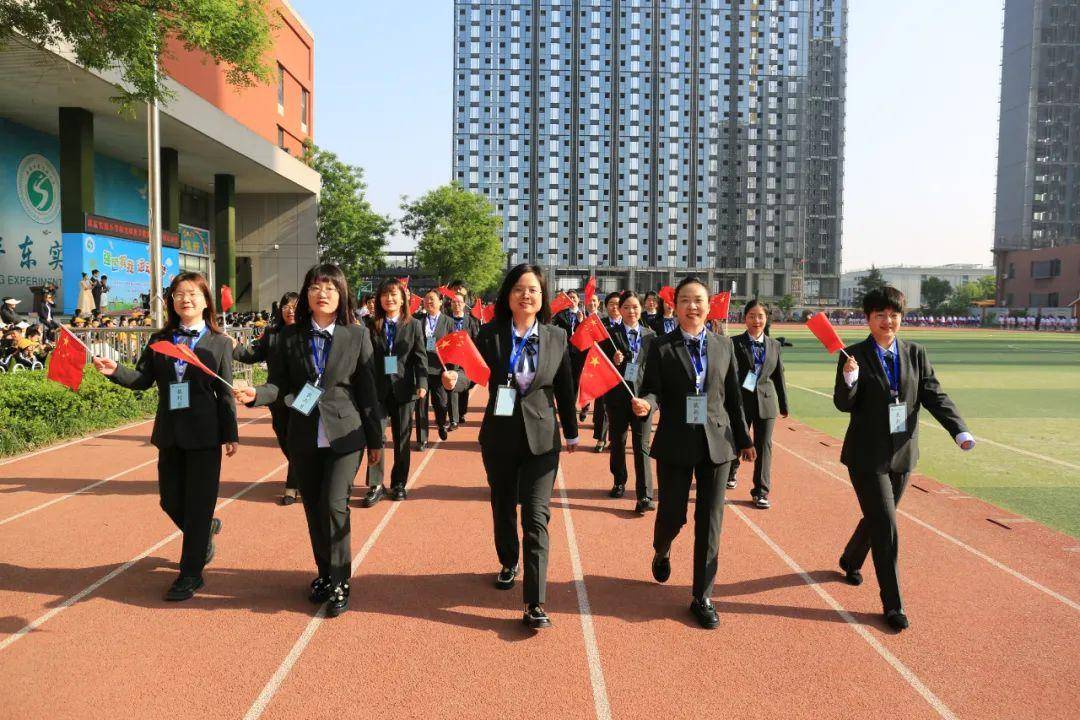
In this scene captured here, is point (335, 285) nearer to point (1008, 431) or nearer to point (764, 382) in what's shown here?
point (764, 382)

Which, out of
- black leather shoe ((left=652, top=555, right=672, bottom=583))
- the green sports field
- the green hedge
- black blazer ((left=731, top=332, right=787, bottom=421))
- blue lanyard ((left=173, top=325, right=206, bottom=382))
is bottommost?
the green sports field

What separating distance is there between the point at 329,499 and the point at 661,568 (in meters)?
2.01

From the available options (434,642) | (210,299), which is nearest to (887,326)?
(434,642)

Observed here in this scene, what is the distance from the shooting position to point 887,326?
4254 mm

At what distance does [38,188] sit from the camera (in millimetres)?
22156

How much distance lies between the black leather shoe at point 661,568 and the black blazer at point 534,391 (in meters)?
1.05

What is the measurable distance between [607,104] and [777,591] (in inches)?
4530

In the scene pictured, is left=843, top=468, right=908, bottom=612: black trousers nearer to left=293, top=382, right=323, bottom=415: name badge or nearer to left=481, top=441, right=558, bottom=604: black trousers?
left=481, top=441, right=558, bottom=604: black trousers

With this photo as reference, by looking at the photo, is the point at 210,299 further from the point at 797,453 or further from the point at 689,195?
the point at 689,195

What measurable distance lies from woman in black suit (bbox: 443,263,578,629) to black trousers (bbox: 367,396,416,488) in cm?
254

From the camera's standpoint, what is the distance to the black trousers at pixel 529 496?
3980mm

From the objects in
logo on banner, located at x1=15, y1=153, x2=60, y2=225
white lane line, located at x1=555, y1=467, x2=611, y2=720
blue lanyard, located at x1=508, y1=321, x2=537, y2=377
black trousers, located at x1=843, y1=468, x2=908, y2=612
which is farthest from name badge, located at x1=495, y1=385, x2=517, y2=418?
logo on banner, located at x1=15, y1=153, x2=60, y2=225

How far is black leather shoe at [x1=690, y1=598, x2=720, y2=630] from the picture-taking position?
409 centimetres

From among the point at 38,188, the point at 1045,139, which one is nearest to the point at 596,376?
the point at 38,188
